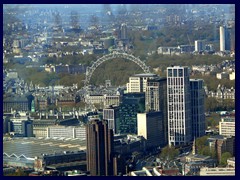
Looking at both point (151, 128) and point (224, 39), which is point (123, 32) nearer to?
point (224, 39)

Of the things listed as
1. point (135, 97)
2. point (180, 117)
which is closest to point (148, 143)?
point (180, 117)

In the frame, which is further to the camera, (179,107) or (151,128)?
(179,107)

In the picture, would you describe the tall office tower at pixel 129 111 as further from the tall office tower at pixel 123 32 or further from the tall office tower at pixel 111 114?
the tall office tower at pixel 123 32

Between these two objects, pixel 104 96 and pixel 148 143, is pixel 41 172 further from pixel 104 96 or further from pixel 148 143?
pixel 104 96

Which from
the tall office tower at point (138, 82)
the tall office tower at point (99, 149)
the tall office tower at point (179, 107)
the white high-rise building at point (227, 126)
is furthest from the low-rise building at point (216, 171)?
the tall office tower at point (138, 82)

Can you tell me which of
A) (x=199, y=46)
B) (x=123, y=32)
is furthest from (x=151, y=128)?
(x=199, y=46)

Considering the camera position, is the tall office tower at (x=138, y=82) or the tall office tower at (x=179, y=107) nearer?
the tall office tower at (x=179, y=107)
